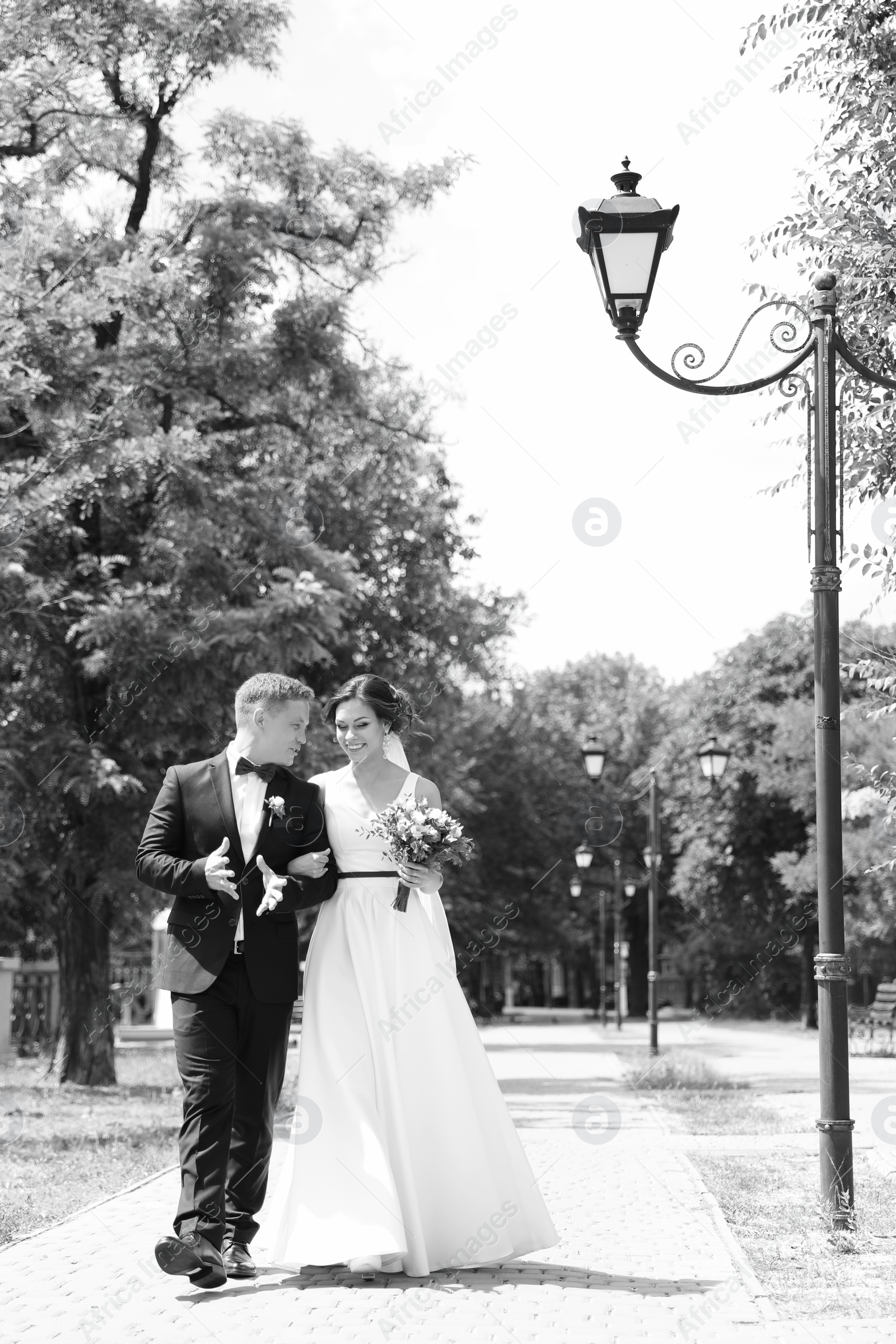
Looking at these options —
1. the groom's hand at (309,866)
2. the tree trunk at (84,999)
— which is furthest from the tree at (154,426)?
the groom's hand at (309,866)

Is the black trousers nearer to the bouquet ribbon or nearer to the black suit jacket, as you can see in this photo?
the black suit jacket

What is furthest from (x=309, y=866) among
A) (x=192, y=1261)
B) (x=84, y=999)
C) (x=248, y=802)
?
(x=84, y=999)

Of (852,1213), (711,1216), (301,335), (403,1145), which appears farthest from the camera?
(301,335)

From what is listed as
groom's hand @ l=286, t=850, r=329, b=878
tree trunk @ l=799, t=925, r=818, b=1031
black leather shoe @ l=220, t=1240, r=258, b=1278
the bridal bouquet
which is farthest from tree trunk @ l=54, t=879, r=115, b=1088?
tree trunk @ l=799, t=925, r=818, b=1031

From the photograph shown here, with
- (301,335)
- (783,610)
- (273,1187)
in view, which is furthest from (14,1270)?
(783,610)

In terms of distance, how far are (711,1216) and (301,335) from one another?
482 inches

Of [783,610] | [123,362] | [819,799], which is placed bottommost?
[819,799]

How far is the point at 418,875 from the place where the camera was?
5.92 metres

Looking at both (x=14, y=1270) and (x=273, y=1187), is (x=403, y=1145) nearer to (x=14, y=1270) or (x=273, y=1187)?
(x=14, y=1270)

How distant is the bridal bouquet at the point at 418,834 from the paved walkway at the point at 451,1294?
1581 millimetres

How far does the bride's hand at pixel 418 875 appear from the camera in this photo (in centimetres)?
591

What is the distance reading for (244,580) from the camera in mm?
16188

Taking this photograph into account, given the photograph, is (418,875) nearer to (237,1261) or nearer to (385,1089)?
(385,1089)

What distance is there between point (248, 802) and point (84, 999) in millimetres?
12774
